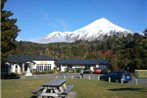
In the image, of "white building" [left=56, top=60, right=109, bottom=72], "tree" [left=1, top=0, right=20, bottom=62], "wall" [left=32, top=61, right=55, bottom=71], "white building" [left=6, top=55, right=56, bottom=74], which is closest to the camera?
"tree" [left=1, top=0, right=20, bottom=62]

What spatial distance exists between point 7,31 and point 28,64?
29.2 m

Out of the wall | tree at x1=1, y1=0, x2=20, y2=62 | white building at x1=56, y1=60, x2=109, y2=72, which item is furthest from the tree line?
white building at x1=56, y1=60, x2=109, y2=72

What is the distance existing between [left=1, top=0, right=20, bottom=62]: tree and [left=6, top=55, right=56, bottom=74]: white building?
78.8 feet

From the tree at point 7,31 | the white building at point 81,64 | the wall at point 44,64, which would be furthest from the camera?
the white building at point 81,64

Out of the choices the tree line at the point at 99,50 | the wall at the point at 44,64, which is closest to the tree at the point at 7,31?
the tree line at the point at 99,50

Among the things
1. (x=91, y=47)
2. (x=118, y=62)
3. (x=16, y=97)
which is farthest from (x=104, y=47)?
(x=16, y=97)

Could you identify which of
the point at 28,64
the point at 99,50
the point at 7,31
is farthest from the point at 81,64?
the point at 7,31

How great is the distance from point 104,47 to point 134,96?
102 metres

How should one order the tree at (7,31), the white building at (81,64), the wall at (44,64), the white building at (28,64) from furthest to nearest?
the white building at (81,64) → the wall at (44,64) → the white building at (28,64) → the tree at (7,31)

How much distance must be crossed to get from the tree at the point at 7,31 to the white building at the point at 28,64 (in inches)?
945

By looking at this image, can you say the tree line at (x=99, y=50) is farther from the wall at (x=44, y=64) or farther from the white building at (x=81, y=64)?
the white building at (x=81, y=64)

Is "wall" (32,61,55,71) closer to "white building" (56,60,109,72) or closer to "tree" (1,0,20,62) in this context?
"white building" (56,60,109,72)

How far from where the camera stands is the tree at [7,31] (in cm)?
3880

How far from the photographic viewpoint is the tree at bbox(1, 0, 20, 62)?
38.8 m
